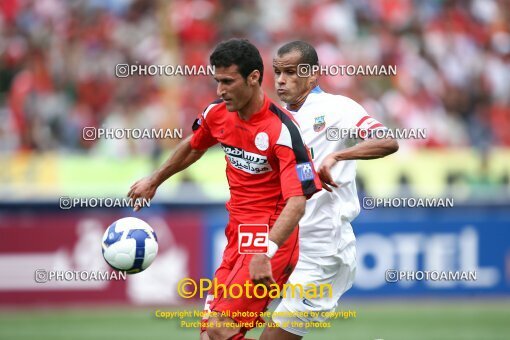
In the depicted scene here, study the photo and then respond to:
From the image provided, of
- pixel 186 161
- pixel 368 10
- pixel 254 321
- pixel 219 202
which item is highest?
pixel 368 10

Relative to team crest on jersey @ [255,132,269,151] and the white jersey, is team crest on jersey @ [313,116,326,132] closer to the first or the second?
the white jersey

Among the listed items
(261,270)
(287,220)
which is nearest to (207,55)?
(287,220)

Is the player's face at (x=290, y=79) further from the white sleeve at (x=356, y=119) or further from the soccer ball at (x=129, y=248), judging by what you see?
the soccer ball at (x=129, y=248)

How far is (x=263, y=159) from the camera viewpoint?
22.3 feet

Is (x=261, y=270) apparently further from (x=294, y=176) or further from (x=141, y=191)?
(x=141, y=191)

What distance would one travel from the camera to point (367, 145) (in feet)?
23.6

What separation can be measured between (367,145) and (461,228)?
755 centimetres

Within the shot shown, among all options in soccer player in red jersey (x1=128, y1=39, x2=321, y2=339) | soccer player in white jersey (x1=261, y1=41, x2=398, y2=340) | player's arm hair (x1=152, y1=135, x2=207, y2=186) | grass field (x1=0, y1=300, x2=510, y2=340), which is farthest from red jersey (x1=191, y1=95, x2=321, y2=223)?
grass field (x1=0, y1=300, x2=510, y2=340)

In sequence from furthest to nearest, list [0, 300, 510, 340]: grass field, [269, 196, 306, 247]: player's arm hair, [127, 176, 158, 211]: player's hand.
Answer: [0, 300, 510, 340]: grass field < [127, 176, 158, 211]: player's hand < [269, 196, 306, 247]: player's arm hair

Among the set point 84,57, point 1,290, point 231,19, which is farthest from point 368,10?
point 1,290

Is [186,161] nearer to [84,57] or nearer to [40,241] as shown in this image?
[40,241]

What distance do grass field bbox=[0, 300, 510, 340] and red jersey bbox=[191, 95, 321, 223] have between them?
4.93 meters

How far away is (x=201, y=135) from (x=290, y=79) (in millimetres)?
884

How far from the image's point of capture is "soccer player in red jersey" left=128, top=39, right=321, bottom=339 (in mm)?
6594
